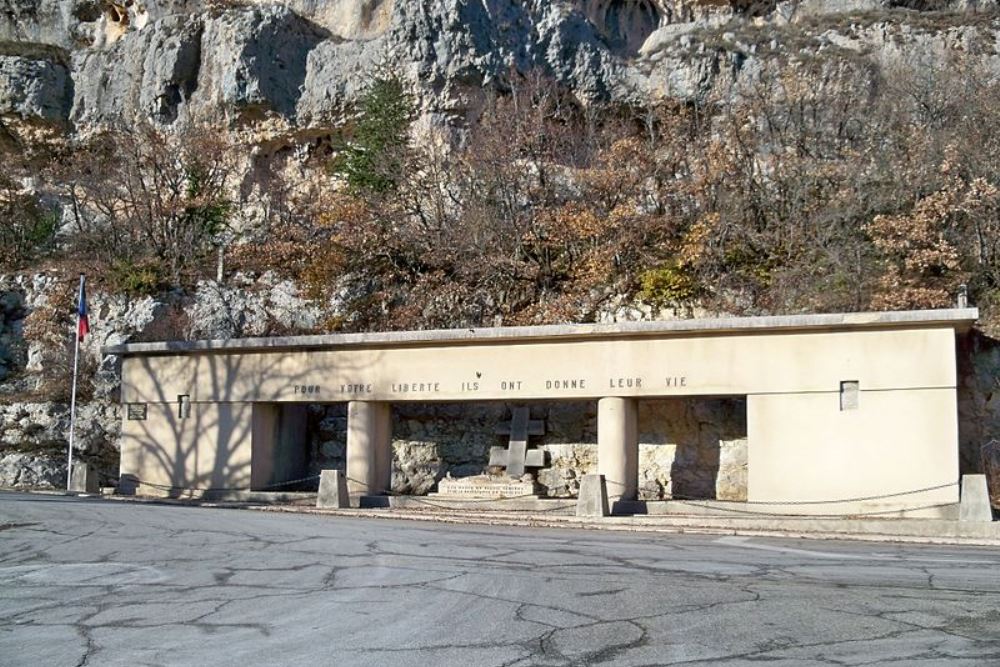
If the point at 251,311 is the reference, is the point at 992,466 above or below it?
below

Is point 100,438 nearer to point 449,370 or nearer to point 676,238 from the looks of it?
point 449,370

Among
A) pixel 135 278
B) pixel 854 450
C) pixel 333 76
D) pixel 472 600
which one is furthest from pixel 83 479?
pixel 333 76

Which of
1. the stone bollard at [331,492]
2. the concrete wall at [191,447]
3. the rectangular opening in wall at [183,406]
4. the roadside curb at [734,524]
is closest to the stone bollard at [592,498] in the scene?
the roadside curb at [734,524]

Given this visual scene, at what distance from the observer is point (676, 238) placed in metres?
29.7

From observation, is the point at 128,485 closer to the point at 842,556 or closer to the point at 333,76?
the point at 842,556

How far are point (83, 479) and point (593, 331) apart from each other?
12.8 m

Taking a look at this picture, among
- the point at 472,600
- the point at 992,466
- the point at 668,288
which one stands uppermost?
the point at 668,288

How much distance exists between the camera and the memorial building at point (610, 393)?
19.5 meters

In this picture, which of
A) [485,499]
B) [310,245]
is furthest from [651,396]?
[310,245]

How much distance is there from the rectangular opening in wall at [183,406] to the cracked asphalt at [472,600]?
9.57 m

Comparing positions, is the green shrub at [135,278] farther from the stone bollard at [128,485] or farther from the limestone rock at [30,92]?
the limestone rock at [30,92]

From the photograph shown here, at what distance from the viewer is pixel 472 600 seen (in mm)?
10000

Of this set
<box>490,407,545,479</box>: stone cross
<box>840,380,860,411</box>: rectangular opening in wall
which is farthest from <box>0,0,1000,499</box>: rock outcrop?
<box>840,380,860,411</box>: rectangular opening in wall

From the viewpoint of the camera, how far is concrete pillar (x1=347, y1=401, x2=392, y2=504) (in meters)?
23.2
